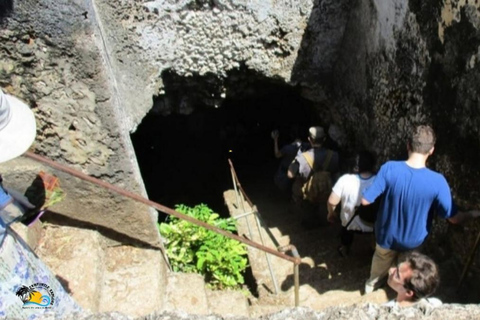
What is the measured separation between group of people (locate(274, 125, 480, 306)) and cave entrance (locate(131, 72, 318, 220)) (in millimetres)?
3451

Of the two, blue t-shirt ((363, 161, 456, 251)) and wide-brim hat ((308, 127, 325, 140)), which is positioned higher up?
wide-brim hat ((308, 127, 325, 140))

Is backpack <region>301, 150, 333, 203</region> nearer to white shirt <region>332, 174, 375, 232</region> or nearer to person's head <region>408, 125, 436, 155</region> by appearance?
white shirt <region>332, 174, 375, 232</region>

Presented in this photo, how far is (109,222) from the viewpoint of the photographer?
3.99 m

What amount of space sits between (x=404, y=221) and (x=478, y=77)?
1114 millimetres

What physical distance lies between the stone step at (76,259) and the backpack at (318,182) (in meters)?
2.09

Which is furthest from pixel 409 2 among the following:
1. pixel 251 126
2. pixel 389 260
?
pixel 251 126

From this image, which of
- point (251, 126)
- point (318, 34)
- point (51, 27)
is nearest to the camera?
point (51, 27)

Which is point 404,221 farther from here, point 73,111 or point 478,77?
point 73,111

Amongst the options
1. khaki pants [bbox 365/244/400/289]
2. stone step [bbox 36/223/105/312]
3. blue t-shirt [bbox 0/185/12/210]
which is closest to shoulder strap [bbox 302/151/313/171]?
khaki pants [bbox 365/244/400/289]

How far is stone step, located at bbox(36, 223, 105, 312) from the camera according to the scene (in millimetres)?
3449

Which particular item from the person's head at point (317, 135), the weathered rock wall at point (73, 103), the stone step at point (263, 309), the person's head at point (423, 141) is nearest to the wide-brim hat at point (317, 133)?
the person's head at point (317, 135)

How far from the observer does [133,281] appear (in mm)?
3834

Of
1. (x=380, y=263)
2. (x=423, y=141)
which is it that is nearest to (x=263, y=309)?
(x=380, y=263)

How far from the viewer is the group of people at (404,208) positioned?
8.65 feet
